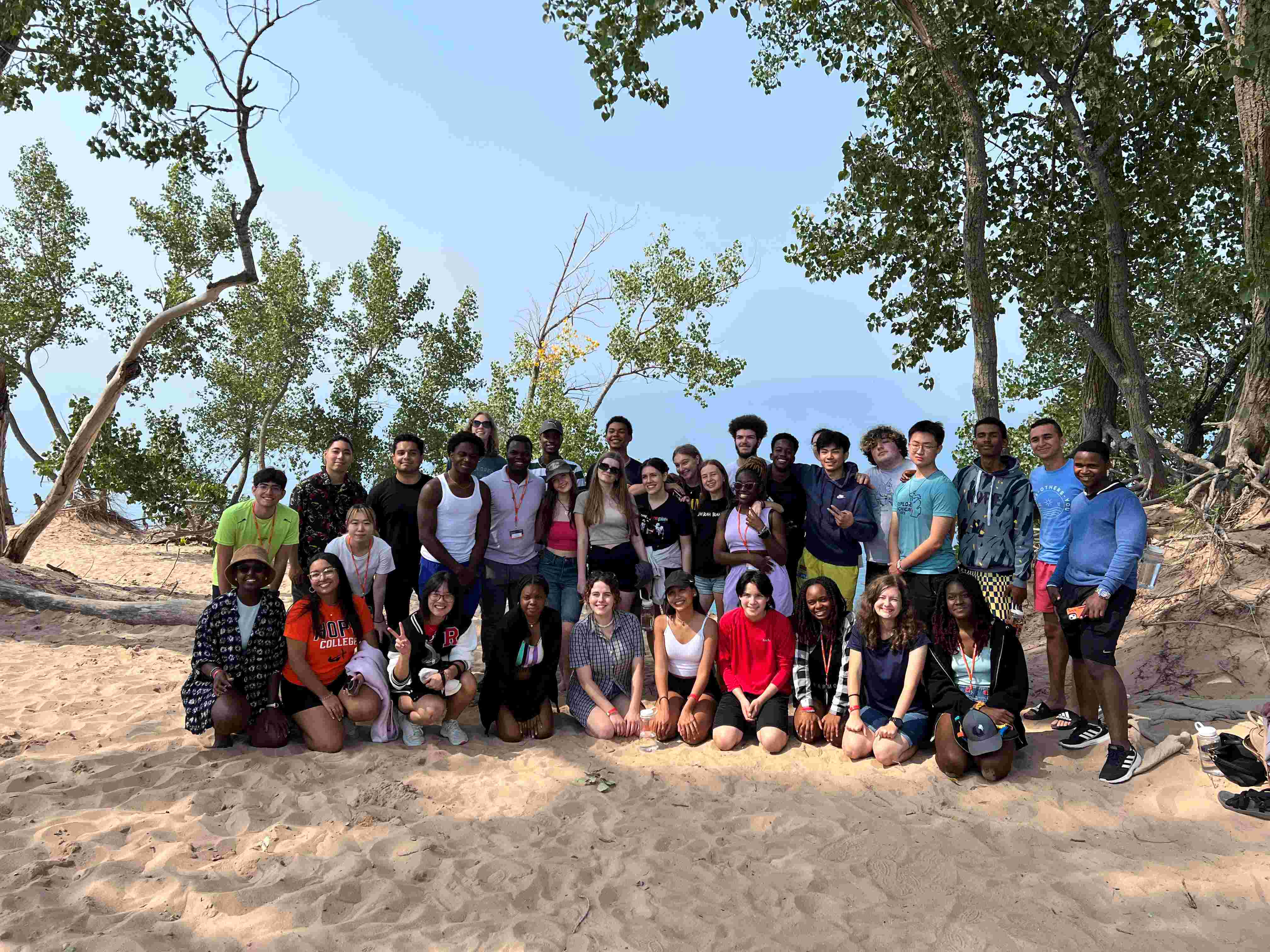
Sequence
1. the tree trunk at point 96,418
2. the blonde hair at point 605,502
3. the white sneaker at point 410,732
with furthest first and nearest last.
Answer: the tree trunk at point 96,418 < the blonde hair at point 605,502 < the white sneaker at point 410,732

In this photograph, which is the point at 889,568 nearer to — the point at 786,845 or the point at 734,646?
the point at 734,646

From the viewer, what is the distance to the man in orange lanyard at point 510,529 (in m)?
5.52

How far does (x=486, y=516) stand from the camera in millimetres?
5375

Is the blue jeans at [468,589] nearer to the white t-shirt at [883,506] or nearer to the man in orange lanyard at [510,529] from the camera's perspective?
the man in orange lanyard at [510,529]

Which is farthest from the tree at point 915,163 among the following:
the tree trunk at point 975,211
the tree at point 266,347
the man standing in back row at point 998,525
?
the tree at point 266,347

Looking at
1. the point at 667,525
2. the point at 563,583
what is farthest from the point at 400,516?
the point at 667,525

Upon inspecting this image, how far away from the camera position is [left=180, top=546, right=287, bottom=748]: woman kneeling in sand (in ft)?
14.7

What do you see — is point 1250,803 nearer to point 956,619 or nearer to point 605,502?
point 956,619

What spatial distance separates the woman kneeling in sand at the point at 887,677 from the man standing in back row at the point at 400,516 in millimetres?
3074

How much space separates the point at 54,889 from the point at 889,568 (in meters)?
4.82

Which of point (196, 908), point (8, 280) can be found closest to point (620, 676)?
point (196, 908)

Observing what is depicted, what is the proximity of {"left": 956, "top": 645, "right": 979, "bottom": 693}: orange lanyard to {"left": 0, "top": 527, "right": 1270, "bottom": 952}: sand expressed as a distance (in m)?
0.53

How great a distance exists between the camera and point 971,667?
4559 mm

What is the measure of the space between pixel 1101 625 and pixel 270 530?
203 inches
